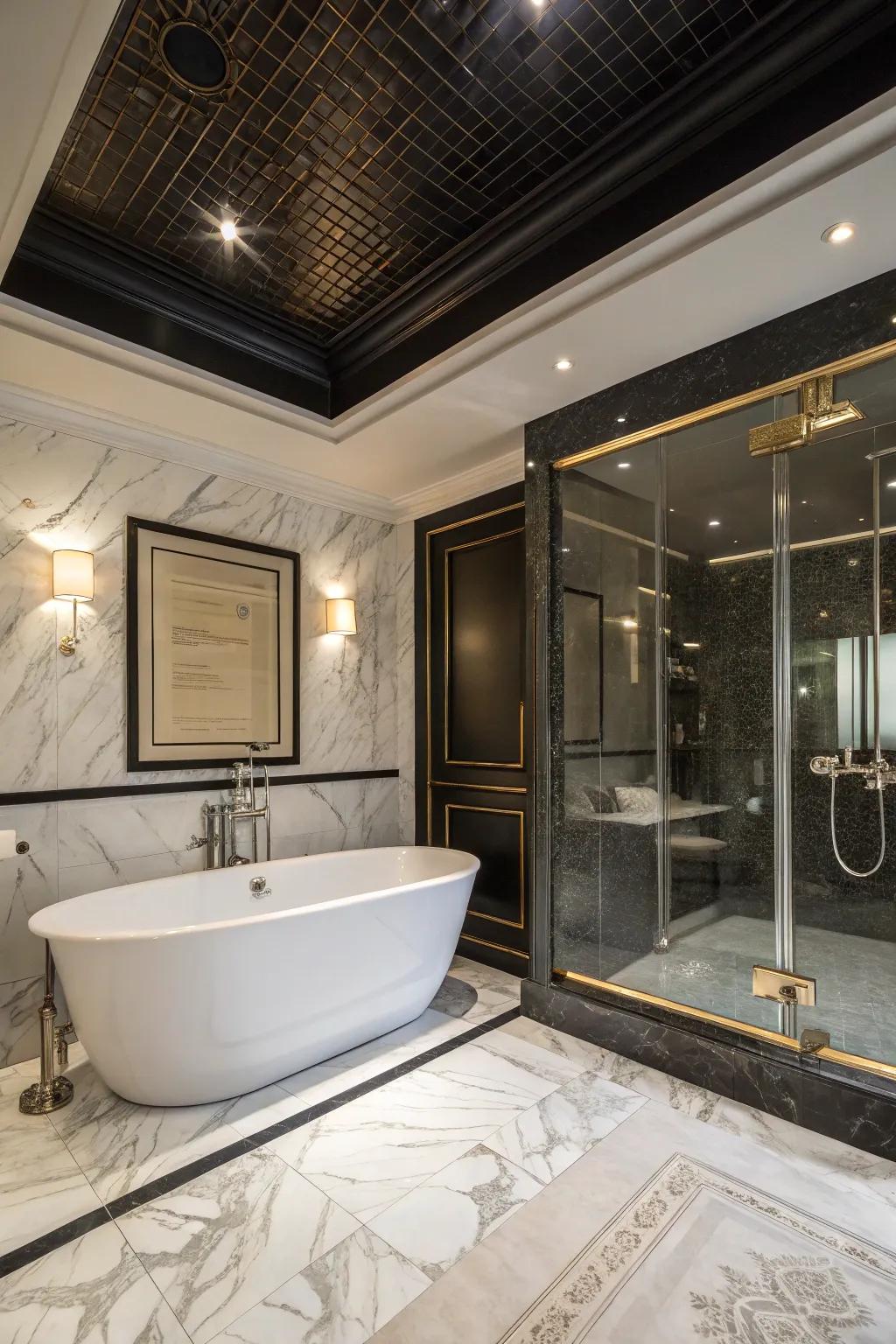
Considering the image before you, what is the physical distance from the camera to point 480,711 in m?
3.71

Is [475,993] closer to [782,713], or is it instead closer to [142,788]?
[142,788]

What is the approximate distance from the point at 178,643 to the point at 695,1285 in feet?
9.27

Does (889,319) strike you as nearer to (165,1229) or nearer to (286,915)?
(286,915)

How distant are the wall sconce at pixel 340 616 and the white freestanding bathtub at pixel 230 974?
1339 mm

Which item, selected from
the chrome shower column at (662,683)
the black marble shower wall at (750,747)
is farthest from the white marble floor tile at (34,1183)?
the chrome shower column at (662,683)

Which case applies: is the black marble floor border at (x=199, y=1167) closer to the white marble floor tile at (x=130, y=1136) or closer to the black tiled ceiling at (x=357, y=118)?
the white marble floor tile at (x=130, y=1136)

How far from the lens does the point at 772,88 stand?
172cm

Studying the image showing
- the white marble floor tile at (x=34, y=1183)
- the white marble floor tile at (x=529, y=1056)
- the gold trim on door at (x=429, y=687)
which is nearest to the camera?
the white marble floor tile at (x=34, y=1183)

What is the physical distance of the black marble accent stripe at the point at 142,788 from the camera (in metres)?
2.71

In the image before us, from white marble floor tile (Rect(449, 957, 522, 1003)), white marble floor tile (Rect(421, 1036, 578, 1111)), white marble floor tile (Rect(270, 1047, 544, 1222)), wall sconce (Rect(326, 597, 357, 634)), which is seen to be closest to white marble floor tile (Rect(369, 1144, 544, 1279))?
white marble floor tile (Rect(270, 1047, 544, 1222))

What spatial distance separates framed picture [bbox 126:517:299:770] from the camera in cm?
307

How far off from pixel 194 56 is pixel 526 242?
1030mm

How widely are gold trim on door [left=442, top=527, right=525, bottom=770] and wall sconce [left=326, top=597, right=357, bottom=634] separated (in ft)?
1.71

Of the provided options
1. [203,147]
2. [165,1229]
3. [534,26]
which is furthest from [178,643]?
[534,26]
